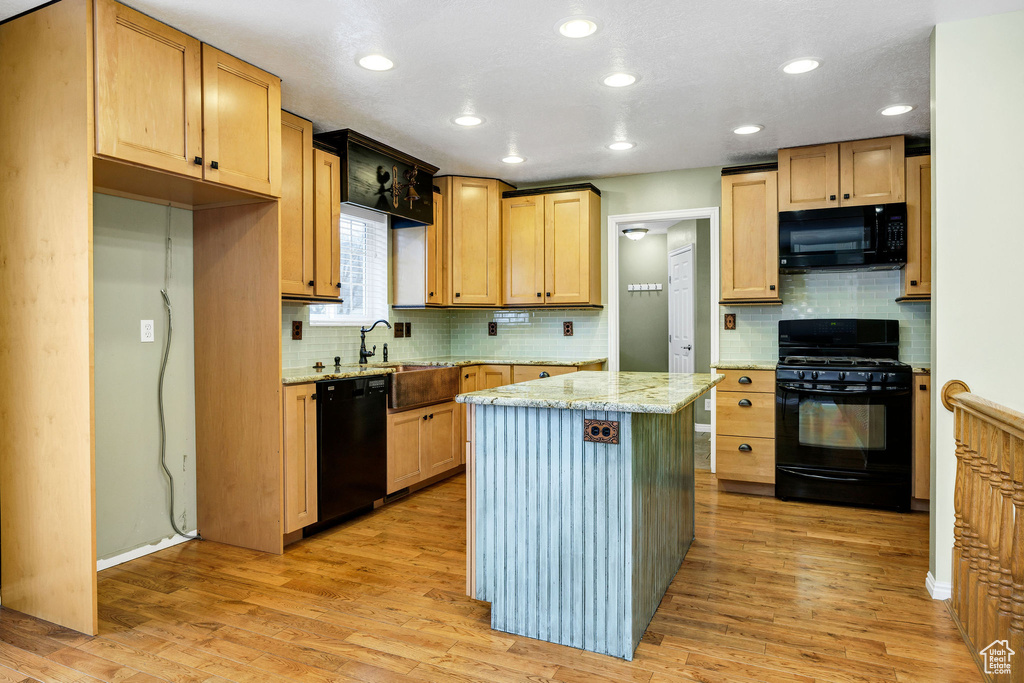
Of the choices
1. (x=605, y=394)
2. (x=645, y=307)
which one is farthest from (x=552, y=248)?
(x=605, y=394)

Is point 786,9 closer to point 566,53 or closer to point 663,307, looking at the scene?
point 566,53

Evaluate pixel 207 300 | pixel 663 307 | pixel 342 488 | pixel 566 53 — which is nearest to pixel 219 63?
pixel 207 300

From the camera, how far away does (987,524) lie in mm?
2057

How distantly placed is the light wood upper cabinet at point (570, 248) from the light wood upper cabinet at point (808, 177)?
4.67 feet

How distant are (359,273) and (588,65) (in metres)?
2.34

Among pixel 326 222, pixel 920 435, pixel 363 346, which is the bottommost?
pixel 920 435

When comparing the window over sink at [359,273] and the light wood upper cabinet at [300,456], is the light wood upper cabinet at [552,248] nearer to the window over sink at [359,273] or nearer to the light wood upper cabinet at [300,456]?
the window over sink at [359,273]

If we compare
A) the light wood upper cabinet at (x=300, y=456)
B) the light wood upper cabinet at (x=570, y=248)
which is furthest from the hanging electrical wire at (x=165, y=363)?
the light wood upper cabinet at (x=570, y=248)

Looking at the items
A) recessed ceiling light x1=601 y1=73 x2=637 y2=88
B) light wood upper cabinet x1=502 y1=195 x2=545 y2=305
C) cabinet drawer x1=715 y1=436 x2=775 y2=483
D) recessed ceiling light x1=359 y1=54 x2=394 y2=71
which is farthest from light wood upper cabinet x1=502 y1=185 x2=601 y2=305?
recessed ceiling light x1=359 y1=54 x2=394 y2=71

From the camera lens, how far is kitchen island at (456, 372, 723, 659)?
2.09 meters

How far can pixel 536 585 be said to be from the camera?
2244 mm

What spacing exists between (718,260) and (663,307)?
2502 millimetres

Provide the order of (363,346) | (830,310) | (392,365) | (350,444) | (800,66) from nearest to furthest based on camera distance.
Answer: (800,66), (350,444), (363,346), (830,310), (392,365)

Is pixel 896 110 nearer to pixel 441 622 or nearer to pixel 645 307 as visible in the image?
pixel 441 622
